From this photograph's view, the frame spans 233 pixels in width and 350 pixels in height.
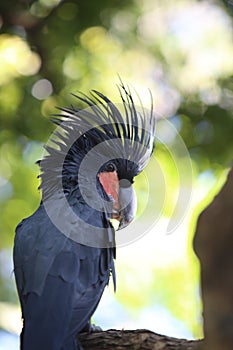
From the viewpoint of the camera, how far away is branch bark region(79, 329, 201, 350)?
373 centimetres

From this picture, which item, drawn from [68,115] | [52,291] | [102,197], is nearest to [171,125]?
[68,115]

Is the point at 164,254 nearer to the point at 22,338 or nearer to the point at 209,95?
the point at 209,95

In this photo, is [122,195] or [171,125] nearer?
[122,195]

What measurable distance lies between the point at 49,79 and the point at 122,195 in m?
2.38

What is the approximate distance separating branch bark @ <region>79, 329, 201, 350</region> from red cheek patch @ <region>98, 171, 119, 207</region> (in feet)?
3.94

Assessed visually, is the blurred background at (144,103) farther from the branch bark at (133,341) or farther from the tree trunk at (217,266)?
the tree trunk at (217,266)

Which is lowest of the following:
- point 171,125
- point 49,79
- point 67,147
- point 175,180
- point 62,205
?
point 62,205

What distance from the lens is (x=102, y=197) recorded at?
16.2 feet

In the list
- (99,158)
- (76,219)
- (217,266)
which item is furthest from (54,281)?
(217,266)

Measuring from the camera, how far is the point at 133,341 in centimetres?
386

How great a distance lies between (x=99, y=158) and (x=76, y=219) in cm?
68

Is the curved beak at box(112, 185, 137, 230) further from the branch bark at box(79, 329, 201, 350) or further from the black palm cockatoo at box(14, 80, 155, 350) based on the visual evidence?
the branch bark at box(79, 329, 201, 350)

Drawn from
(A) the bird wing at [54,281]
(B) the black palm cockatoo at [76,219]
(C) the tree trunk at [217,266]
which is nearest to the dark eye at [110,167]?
(B) the black palm cockatoo at [76,219]

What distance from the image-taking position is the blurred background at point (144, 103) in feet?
22.3
